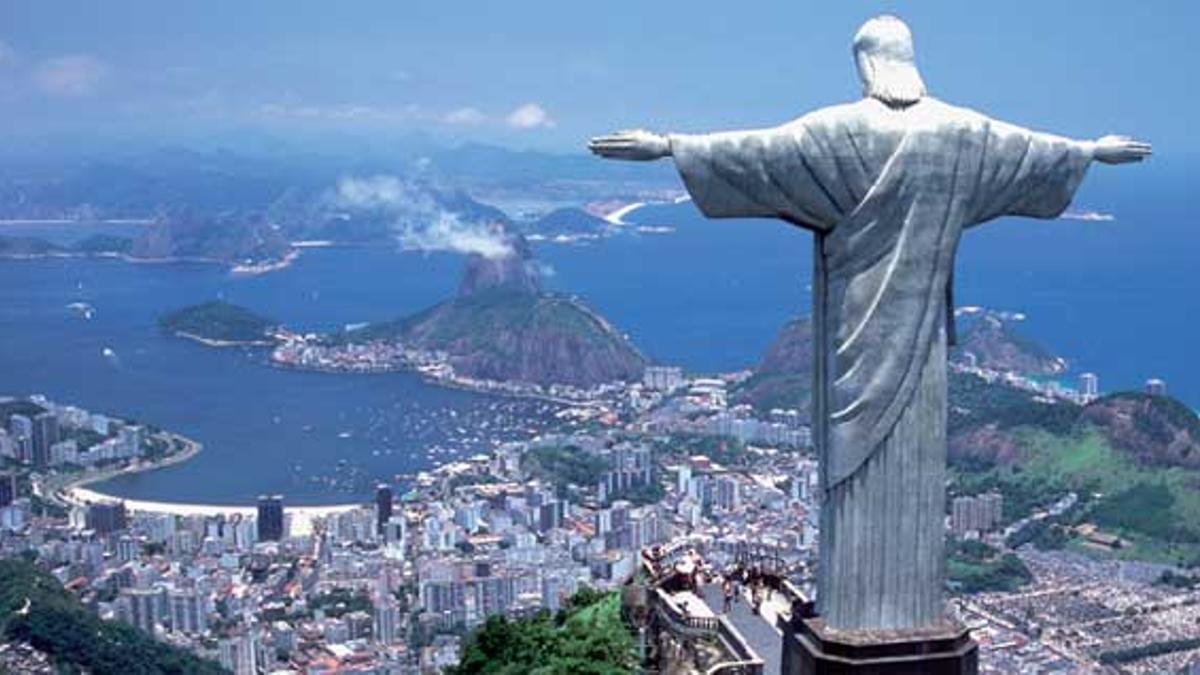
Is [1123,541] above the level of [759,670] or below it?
below

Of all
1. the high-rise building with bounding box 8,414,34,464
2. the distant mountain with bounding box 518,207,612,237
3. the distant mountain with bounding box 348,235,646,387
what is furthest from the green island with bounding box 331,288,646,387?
the distant mountain with bounding box 518,207,612,237

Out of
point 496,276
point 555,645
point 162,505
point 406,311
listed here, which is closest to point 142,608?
point 162,505

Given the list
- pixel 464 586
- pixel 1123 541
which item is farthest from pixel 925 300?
pixel 1123 541

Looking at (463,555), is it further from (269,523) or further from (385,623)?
(269,523)

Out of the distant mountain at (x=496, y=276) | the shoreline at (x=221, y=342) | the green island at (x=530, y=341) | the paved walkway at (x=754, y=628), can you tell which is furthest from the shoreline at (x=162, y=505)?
the paved walkway at (x=754, y=628)

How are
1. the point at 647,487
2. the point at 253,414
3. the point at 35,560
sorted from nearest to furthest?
the point at 35,560, the point at 647,487, the point at 253,414

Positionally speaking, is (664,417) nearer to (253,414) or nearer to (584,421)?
(584,421)

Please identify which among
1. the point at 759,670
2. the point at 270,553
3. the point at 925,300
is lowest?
the point at 270,553

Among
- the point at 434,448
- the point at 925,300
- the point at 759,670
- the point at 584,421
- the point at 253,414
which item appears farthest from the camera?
the point at 253,414
